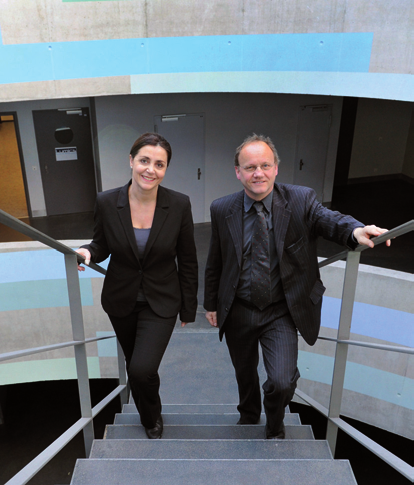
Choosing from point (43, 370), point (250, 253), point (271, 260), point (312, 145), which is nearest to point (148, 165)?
point (250, 253)

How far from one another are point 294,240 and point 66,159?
8091mm

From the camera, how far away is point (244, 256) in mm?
2432

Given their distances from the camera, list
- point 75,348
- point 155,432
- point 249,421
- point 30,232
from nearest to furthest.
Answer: point 30,232
point 75,348
point 155,432
point 249,421

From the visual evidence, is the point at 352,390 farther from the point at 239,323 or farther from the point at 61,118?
the point at 61,118

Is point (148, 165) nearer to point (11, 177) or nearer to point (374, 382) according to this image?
point (374, 382)

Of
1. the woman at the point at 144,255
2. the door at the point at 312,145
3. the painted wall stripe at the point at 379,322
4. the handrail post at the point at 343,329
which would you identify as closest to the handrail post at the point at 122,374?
the woman at the point at 144,255

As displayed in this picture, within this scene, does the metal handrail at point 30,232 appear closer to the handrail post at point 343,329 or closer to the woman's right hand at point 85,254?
the woman's right hand at point 85,254

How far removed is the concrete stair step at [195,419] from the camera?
9.96ft

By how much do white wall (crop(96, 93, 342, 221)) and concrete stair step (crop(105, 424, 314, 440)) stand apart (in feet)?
22.2

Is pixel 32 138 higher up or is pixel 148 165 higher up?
pixel 148 165

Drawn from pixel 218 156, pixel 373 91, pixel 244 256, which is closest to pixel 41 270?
pixel 244 256

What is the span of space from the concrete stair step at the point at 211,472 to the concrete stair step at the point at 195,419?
83 centimetres

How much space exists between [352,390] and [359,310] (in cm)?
121

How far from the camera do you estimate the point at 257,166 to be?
230cm
